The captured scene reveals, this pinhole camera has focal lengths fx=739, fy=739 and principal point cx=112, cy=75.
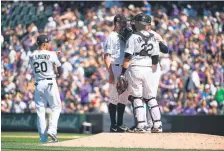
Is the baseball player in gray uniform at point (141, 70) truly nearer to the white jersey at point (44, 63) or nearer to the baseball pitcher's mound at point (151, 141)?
the baseball pitcher's mound at point (151, 141)

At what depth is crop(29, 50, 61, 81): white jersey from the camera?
48.4ft

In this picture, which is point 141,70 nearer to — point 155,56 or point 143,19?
point 155,56

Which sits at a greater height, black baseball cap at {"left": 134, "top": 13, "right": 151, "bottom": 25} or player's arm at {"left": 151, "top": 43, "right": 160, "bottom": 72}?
black baseball cap at {"left": 134, "top": 13, "right": 151, "bottom": 25}

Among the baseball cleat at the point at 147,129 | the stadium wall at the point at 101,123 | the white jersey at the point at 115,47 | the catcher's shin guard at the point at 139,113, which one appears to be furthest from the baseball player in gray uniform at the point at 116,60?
the stadium wall at the point at 101,123

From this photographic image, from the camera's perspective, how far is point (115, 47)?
47.5 feet

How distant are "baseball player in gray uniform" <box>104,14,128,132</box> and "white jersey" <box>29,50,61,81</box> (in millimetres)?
1083

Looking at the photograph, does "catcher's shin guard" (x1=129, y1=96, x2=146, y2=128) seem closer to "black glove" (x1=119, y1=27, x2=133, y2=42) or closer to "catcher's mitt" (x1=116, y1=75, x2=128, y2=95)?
"catcher's mitt" (x1=116, y1=75, x2=128, y2=95)

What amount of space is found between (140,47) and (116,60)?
0.95m

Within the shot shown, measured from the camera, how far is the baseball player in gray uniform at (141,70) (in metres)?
13.7

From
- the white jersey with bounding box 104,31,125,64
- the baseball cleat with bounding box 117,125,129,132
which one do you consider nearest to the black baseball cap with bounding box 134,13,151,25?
the white jersey with bounding box 104,31,125,64

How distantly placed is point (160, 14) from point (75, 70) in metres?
4.74

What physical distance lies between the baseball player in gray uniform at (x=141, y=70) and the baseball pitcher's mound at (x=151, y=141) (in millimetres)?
917

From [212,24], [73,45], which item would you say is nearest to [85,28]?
[73,45]

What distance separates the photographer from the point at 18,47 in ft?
87.4
